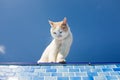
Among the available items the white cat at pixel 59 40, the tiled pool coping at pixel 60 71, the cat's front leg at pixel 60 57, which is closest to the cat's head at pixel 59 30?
the white cat at pixel 59 40

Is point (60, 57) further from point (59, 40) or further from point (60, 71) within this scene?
point (60, 71)

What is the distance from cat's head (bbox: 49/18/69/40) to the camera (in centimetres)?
302

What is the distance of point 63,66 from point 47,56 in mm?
1154

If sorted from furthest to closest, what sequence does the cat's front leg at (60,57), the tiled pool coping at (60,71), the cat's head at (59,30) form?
1. the cat's head at (59,30)
2. the cat's front leg at (60,57)
3. the tiled pool coping at (60,71)

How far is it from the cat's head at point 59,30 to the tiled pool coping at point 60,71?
90cm

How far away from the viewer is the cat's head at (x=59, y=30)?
9.92 ft

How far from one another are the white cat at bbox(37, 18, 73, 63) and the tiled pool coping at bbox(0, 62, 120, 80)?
87cm

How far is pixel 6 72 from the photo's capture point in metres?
2.04

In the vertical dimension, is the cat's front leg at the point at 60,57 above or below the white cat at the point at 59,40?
below

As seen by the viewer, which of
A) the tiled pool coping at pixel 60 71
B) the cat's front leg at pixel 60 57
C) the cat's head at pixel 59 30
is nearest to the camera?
the tiled pool coping at pixel 60 71

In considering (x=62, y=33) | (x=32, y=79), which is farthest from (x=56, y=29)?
(x=32, y=79)

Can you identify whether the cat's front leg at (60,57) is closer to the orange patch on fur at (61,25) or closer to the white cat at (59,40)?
the white cat at (59,40)

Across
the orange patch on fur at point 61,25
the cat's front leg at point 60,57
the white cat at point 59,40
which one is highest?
the orange patch on fur at point 61,25

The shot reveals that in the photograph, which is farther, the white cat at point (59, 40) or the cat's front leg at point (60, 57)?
the white cat at point (59, 40)
